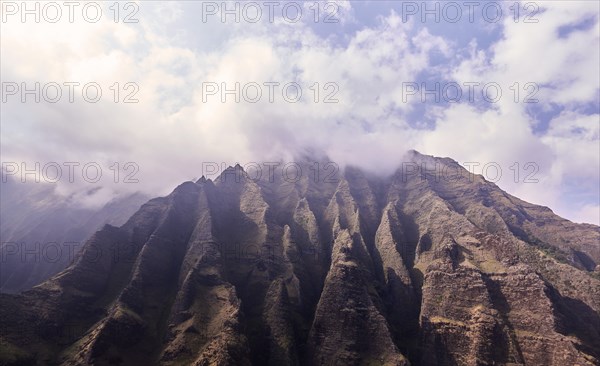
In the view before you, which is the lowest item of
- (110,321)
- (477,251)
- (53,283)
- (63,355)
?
(63,355)

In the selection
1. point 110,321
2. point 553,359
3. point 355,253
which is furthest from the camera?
point 355,253

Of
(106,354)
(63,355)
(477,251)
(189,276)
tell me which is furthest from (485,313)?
(63,355)

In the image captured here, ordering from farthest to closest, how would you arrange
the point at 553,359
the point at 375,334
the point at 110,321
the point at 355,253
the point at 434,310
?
the point at 355,253, the point at 434,310, the point at 375,334, the point at 110,321, the point at 553,359

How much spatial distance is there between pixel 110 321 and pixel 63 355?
16614 mm

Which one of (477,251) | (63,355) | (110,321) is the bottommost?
(63,355)

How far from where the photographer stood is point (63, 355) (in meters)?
133

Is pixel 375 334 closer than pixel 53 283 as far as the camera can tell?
Yes

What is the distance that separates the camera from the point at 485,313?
144 m

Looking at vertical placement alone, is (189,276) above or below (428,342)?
above

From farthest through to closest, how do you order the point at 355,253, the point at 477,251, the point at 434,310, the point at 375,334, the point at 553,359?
the point at 355,253, the point at 477,251, the point at 434,310, the point at 375,334, the point at 553,359

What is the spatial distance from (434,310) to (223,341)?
3133 inches

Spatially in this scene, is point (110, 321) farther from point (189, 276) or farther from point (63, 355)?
point (189, 276)

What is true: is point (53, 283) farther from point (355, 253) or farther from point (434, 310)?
point (434, 310)

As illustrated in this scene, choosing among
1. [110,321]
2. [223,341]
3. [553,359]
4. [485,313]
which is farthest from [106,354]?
[553,359]
